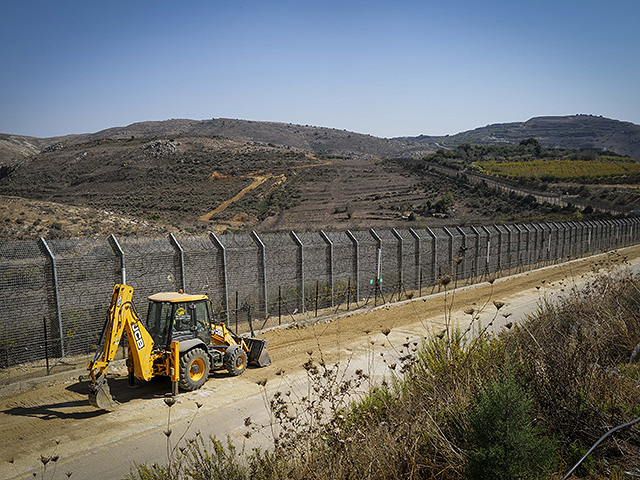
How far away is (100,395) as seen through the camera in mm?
8719

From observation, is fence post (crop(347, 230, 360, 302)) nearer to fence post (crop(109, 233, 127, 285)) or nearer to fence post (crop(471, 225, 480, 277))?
fence post (crop(109, 233, 127, 285))

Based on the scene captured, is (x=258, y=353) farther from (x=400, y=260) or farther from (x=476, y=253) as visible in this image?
(x=476, y=253)

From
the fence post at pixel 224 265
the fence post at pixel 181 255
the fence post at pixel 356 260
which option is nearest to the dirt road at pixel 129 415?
the fence post at pixel 224 265

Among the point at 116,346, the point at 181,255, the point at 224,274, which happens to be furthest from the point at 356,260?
the point at 116,346

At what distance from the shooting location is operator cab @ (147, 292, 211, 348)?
1030cm

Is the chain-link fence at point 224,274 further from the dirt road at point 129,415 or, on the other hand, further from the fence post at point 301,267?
the dirt road at point 129,415

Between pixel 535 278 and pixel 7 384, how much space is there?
25.0m

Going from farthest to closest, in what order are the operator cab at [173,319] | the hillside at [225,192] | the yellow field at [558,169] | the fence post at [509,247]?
the yellow field at [558,169]
the hillside at [225,192]
the fence post at [509,247]
the operator cab at [173,319]

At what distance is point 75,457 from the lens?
7.34 metres

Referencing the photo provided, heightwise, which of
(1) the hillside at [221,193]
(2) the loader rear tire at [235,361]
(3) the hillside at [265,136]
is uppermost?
(3) the hillside at [265,136]

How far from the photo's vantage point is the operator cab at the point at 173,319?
1030cm

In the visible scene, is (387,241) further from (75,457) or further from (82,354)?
(75,457)

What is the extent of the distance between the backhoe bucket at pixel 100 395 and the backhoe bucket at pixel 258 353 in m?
3.79

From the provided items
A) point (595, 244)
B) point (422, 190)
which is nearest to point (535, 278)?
point (595, 244)
